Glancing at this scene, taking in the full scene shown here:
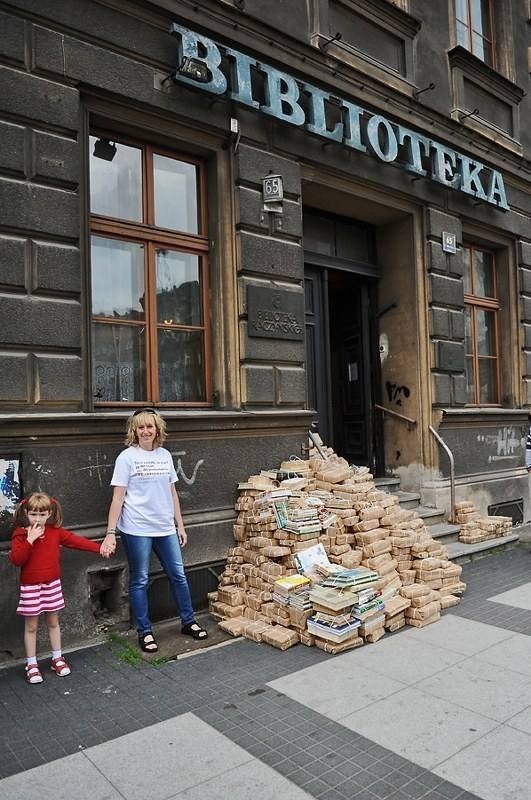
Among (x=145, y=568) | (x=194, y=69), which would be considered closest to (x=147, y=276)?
(x=194, y=69)

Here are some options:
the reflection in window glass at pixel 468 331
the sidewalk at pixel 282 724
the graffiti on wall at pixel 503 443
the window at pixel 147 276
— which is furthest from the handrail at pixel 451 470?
the window at pixel 147 276

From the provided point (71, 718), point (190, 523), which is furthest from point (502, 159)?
point (71, 718)

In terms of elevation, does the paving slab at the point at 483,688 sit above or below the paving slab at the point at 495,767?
below

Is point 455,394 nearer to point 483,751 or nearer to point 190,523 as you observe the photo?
point 190,523

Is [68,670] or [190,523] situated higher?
[190,523]

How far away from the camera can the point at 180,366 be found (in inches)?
246

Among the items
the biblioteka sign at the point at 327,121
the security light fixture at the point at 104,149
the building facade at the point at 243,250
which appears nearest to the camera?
the building facade at the point at 243,250

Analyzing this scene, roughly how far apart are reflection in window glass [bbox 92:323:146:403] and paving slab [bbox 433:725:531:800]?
3989 millimetres

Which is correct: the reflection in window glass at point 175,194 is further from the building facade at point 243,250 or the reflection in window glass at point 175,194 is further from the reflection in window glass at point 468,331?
the reflection in window glass at point 468,331

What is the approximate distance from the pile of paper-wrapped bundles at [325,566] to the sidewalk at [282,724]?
0.21m

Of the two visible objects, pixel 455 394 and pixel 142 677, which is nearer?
pixel 142 677

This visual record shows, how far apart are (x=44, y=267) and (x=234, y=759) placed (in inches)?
152

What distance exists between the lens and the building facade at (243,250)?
5.04 m

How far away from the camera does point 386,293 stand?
9078mm
